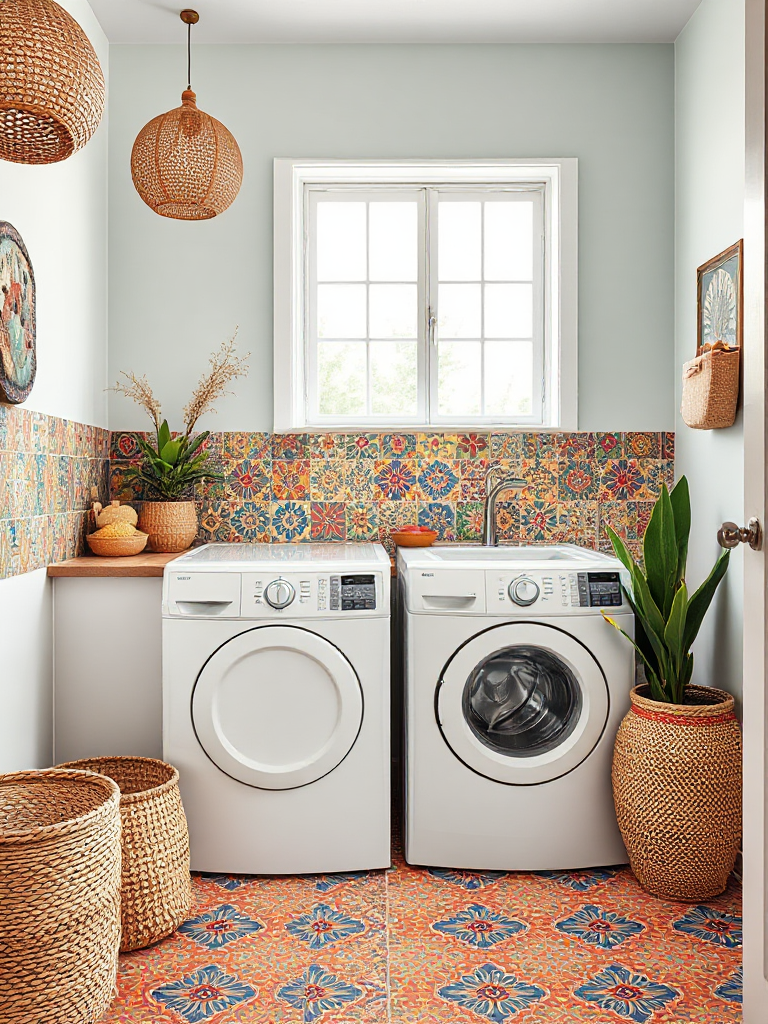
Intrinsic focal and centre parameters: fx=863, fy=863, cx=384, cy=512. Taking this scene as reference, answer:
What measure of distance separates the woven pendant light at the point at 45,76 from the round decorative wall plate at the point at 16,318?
63 centimetres

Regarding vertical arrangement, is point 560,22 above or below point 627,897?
above

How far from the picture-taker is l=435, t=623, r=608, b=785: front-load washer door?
2475 millimetres

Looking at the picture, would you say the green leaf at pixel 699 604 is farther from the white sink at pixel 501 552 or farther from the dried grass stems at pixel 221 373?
the dried grass stems at pixel 221 373

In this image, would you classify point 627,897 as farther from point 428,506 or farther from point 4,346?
point 4,346

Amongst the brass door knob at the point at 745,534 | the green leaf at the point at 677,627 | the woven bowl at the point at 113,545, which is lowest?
the green leaf at the point at 677,627

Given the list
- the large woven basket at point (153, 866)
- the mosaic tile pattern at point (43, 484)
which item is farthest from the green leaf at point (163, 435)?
the large woven basket at point (153, 866)

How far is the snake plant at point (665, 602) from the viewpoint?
2441mm

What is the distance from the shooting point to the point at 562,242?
3203mm

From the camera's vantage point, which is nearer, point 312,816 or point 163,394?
point 312,816

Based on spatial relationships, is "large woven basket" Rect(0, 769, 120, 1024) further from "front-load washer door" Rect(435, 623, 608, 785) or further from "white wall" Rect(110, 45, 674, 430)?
"white wall" Rect(110, 45, 674, 430)

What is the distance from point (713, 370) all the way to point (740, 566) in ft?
1.89

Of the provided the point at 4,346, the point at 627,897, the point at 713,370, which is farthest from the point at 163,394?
the point at 627,897

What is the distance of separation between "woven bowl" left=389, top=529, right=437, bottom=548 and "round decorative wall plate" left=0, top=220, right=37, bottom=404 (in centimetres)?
Result: 134

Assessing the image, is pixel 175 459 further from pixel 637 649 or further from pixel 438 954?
pixel 438 954
